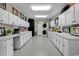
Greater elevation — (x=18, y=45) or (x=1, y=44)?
(x=1, y=44)

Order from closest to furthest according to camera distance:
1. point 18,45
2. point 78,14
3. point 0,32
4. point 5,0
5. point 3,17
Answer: point 78,14 → point 3,17 → point 0,32 → point 5,0 → point 18,45

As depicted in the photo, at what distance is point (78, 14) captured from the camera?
3.31 metres

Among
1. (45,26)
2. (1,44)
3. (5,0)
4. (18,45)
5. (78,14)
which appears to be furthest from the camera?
(45,26)

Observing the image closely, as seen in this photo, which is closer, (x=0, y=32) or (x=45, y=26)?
(x=0, y=32)

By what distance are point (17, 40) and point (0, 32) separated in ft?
4.34

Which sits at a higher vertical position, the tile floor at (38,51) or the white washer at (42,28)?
the white washer at (42,28)

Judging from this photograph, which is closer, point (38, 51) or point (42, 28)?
point (38, 51)

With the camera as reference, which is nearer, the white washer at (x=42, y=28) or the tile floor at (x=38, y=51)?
the tile floor at (x=38, y=51)

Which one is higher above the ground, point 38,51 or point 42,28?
point 42,28

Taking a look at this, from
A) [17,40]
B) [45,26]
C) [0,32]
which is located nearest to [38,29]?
[45,26]

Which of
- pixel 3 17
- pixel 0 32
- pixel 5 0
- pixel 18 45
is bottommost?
pixel 18 45

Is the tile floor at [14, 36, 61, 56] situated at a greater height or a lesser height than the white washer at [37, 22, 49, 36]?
lesser

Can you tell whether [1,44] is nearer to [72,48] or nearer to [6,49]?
[6,49]

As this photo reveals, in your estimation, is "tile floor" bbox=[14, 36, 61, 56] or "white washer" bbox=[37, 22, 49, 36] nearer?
"tile floor" bbox=[14, 36, 61, 56]
